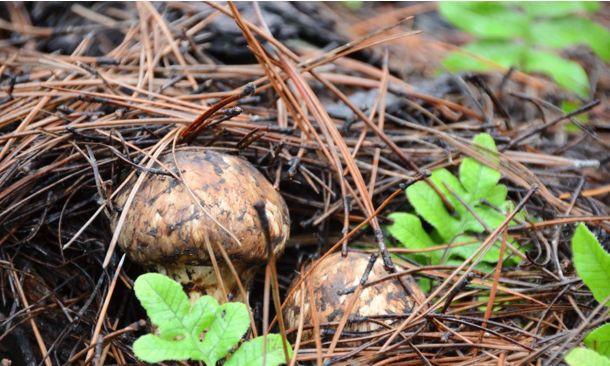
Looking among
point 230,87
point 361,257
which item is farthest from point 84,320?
point 230,87

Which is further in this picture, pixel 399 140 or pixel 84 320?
pixel 399 140

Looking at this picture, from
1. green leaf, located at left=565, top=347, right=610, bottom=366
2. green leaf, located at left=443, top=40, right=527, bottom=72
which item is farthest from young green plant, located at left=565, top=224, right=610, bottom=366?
green leaf, located at left=443, top=40, right=527, bottom=72

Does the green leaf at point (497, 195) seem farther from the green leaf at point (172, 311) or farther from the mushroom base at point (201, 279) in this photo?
the green leaf at point (172, 311)

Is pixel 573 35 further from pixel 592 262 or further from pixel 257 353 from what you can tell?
pixel 257 353

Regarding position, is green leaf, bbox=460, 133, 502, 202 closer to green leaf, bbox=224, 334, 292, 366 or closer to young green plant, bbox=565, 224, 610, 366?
young green plant, bbox=565, 224, 610, 366

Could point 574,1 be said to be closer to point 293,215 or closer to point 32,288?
point 293,215

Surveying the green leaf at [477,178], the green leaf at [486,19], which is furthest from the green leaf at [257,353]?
the green leaf at [486,19]
